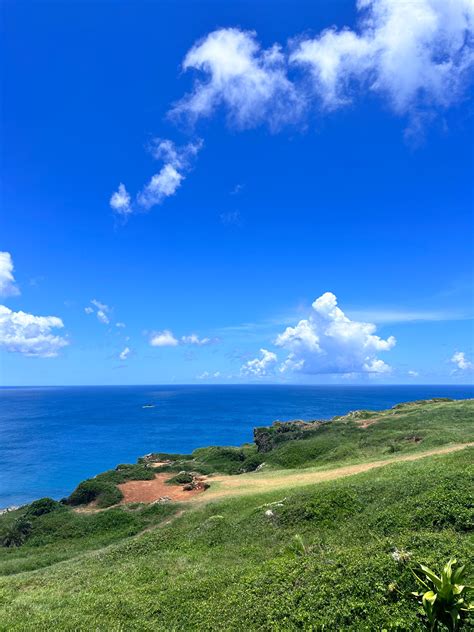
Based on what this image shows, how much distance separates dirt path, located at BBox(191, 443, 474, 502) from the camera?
33.1m

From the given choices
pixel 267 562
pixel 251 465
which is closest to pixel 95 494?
pixel 251 465

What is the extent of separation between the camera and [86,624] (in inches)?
516

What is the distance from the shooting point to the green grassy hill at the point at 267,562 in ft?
37.1

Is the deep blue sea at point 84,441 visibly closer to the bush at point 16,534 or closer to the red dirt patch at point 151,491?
the red dirt patch at point 151,491

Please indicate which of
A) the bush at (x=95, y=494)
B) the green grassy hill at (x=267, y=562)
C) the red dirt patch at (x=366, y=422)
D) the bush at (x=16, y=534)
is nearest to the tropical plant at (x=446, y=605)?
the green grassy hill at (x=267, y=562)

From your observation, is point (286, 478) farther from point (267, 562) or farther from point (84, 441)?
point (84, 441)

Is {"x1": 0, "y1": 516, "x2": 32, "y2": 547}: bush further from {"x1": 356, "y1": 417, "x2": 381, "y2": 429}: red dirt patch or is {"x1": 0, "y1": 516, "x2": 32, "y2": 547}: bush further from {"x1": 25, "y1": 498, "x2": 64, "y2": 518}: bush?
{"x1": 356, "y1": 417, "x2": 381, "y2": 429}: red dirt patch

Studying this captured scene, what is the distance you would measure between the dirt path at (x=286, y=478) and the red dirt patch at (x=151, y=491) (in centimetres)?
355

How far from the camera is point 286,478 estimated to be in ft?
124

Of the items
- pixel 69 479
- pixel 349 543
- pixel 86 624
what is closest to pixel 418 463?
pixel 349 543

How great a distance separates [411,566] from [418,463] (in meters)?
18.4

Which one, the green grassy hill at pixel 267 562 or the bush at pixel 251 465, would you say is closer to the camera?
the green grassy hill at pixel 267 562

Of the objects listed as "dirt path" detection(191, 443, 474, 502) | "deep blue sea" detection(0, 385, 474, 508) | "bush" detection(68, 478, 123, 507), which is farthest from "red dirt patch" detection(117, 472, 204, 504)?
"deep blue sea" detection(0, 385, 474, 508)

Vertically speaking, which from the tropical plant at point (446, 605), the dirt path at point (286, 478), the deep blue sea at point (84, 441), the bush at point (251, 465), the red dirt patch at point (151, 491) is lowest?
the deep blue sea at point (84, 441)
